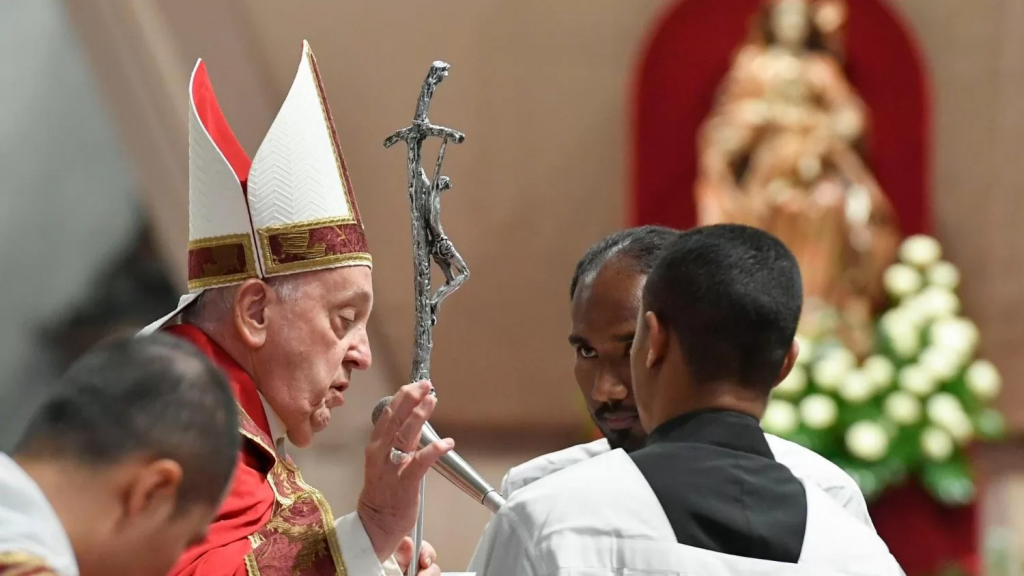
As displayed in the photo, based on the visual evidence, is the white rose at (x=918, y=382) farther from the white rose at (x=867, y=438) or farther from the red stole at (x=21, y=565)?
the red stole at (x=21, y=565)

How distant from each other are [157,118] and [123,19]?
1.83 ft

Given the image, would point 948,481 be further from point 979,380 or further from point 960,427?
point 979,380

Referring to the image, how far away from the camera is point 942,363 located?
6145mm

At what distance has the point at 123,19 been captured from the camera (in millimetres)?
7691

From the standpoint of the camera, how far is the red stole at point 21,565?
178 cm


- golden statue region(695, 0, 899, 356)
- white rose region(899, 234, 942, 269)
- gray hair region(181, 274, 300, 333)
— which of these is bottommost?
white rose region(899, 234, 942, 269)

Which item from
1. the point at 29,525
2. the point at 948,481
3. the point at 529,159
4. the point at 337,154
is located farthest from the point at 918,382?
the point at 29,525

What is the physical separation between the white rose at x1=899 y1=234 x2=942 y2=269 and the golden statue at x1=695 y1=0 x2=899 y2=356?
0.16m

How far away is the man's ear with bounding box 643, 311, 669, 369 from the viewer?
2.25 metres

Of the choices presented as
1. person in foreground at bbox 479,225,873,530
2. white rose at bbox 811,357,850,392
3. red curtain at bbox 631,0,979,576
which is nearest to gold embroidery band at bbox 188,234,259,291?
person in foreground at bbox 479,225,873,530

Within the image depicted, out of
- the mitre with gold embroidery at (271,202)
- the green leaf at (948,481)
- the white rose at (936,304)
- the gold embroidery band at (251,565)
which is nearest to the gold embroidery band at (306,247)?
the mitre with gold embroidery at (271,202)

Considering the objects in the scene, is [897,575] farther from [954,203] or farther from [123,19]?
[123,19]

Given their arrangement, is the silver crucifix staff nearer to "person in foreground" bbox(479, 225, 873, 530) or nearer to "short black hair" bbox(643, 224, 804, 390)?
"person in foreground" bbox(479, 225, 873, 530)

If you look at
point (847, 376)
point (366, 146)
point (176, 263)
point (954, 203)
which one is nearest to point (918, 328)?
point (847, 376)
